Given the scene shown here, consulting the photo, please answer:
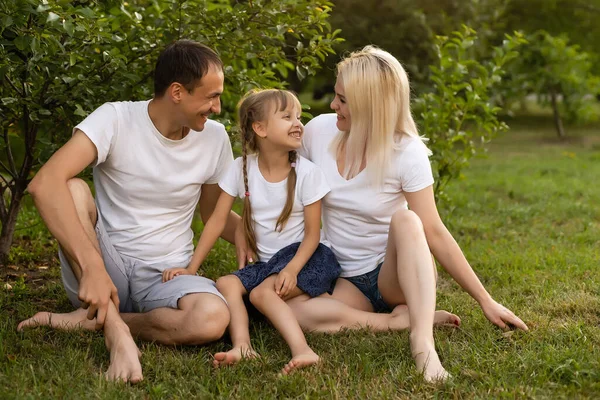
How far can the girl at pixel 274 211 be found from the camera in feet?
10.7

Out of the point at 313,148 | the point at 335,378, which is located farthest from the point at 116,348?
the point at 313,148

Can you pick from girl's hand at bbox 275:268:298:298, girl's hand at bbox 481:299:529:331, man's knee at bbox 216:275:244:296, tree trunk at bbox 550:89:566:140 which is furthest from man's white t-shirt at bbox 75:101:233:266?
tree trunk at bbox 550:89:566:140

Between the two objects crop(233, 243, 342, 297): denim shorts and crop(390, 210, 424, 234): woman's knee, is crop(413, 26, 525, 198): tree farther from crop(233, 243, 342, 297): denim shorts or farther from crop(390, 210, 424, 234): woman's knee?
crop(390, 210, 424, 234): woman's knee

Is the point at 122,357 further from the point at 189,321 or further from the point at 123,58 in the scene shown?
the point at 123,58

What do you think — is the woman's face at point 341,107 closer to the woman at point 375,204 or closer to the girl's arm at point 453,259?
the woman at point 375,204

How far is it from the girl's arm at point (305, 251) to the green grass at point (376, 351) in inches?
9.3

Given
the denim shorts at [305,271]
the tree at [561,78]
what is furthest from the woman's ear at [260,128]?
the tree at [561,78]

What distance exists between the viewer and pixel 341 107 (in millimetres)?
3320

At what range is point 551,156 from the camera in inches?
441

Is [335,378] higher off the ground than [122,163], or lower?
lower

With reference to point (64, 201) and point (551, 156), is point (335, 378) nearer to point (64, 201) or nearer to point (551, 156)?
point (64, 201)

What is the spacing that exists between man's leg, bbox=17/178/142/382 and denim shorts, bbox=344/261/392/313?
1039mm

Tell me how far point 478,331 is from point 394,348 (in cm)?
42

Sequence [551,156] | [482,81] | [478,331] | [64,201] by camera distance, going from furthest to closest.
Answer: [551,156]
[482,81]
[478,331]
[64,201]
